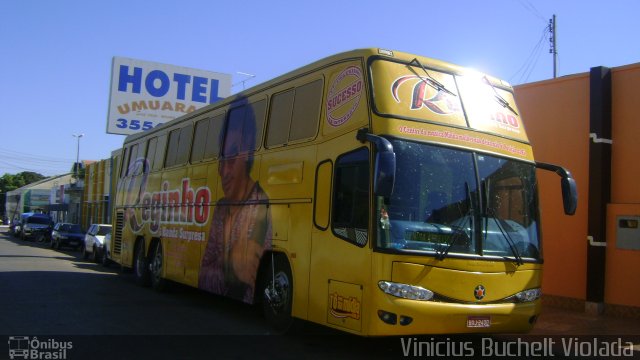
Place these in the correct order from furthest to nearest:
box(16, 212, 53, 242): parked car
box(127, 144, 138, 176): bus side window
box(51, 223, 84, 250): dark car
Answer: box(16, 212, 53, 242): parked car < box(51, 223, 84, 250): dark car < box(127, 144, 138, 176): bus side window

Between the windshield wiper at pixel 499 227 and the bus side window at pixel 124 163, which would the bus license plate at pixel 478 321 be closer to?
the windshield wiper at pixel 499 227

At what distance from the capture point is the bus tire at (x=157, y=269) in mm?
13289

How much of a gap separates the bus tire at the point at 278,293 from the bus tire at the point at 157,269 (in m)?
5.16

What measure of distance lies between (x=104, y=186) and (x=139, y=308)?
Result: 33.7 meters

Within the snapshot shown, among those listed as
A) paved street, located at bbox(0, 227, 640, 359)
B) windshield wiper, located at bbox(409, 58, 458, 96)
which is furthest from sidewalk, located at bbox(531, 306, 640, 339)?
windshield wiper, located at bbox(409, 58, 458, 96)

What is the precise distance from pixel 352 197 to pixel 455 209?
1.21 metres

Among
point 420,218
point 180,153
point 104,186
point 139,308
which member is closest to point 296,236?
point 420,218

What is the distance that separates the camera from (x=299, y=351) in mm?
7465

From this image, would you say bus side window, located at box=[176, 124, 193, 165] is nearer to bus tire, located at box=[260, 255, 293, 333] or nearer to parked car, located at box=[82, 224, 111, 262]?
bus tire, located at box=[260, 255, 293, 333]

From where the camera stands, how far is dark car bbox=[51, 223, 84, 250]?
104ft

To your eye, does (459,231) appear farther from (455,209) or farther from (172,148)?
(172,148)

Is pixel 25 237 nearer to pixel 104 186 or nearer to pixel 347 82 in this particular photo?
pixel 104 186

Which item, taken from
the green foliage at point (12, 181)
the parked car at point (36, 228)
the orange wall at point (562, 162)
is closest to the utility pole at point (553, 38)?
the orange wall at point (562, 162)

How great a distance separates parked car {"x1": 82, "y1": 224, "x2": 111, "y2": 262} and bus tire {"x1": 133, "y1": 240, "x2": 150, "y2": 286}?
30.0ft
